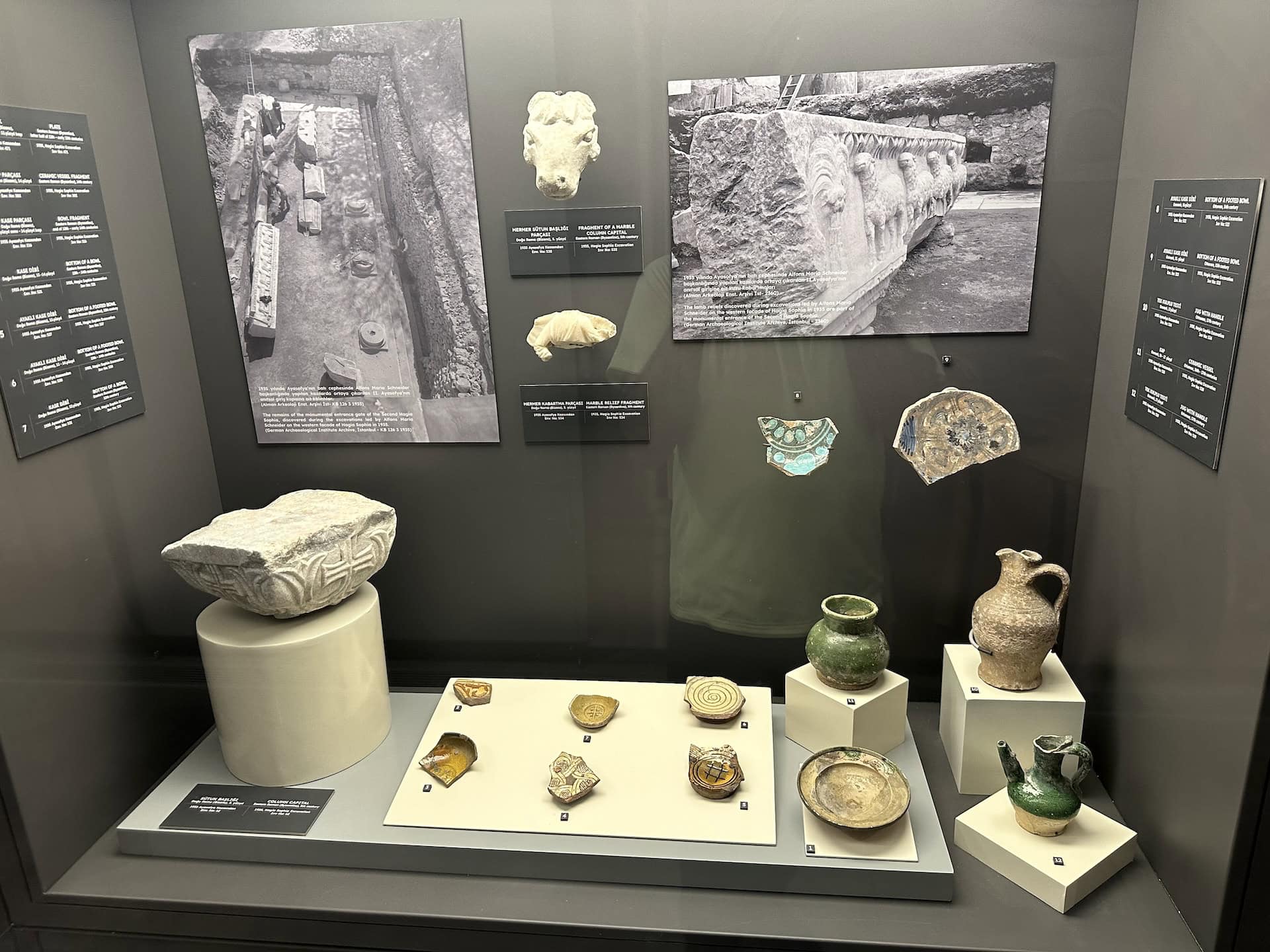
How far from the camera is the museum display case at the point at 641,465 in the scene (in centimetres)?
204

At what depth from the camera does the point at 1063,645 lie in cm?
268

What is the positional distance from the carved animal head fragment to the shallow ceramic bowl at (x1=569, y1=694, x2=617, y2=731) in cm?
143

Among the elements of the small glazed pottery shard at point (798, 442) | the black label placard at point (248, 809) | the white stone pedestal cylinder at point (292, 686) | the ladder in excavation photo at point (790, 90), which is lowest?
the black label placard at point (248, 809)

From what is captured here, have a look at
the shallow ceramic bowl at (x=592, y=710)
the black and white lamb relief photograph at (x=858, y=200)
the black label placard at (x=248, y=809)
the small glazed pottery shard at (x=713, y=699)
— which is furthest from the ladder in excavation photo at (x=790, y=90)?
the black label placard at (x=248, y=809)

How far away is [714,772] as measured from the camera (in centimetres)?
229

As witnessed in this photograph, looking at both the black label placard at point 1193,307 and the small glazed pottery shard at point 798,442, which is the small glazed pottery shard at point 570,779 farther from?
the black label placard at point 1193,307

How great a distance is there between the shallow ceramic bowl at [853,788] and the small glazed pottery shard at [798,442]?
0.79 meters

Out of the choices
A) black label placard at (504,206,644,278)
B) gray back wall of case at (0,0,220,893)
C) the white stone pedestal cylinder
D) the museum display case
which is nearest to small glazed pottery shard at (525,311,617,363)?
the museum display case

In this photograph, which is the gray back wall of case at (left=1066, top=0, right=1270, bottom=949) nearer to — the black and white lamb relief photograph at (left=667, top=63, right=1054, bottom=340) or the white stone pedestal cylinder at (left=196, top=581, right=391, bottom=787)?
the black and white lamb relief photograph at (left=667, top=63, right=1054, bottom=340)

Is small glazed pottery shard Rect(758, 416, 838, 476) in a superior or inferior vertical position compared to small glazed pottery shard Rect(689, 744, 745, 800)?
superior

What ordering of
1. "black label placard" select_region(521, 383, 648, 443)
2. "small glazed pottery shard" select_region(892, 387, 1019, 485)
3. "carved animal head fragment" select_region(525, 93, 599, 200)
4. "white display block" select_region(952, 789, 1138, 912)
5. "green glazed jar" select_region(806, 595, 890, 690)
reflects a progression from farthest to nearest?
"black label placard" select_region(521, 383, 648, 443) → "small glazed pottery shard" select_region(892, 387, 1019, 485) → "green glazed jar" select_region(806, 595, 890, 690) → "carved animal head fragment" select_region(525, 93, 599, 200) → "white display block" select_region(952, 789, 1138, 912)

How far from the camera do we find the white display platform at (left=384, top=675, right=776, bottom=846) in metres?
2.20

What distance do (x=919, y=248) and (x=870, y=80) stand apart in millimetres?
440

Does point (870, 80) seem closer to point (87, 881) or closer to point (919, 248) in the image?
point (919, 248)
